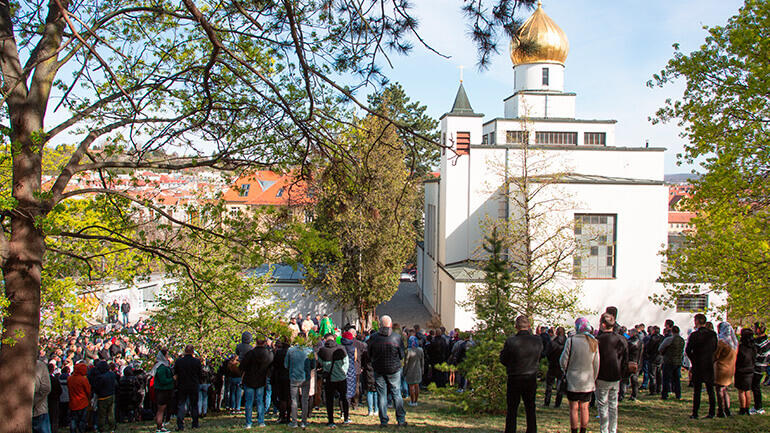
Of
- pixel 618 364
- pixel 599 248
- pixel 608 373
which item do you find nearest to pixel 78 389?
pixel 608 373

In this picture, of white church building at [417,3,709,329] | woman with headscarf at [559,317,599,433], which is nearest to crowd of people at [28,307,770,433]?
woman with headscarf at [559,317,599,433]

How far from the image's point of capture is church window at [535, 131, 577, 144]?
119 feet

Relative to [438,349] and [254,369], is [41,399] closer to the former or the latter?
[254,369]

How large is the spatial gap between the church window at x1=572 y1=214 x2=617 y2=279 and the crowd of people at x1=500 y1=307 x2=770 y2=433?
1102cm

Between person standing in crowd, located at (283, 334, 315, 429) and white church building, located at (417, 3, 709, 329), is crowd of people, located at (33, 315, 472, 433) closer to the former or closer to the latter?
person standing in crowd, located at (283, 334, 315, 429)

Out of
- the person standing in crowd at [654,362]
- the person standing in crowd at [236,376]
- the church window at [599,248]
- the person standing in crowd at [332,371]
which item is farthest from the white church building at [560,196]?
the person standing in crowd at [332,371]

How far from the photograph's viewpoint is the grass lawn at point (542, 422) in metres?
8.40

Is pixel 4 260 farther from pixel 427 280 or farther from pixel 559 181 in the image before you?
pixel 427 280

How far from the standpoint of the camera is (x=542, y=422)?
29.3ft

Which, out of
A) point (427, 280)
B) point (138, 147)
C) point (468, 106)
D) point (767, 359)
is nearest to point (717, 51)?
point (767, 359)

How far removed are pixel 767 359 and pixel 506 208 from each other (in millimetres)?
18418

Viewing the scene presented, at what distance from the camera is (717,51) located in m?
11.9

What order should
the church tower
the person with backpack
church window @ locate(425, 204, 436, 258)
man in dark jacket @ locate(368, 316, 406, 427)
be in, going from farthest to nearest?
the church tower → church window @ locate(425, 204, 436, 258) → the person with backpack → man in dark jacket @ locate(368, 316, 406, 427)

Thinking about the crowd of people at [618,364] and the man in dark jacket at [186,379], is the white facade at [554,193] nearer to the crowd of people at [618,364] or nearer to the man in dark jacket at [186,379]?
the crowd of people at [618,364]
